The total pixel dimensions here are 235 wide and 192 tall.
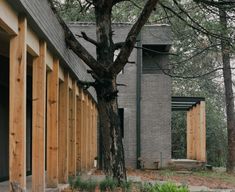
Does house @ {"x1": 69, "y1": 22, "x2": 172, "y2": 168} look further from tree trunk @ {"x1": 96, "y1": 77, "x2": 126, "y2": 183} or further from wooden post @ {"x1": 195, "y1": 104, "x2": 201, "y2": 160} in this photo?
tree trunk @ {"x1": 96, "y1": 77, "x2": 126, "y2": 183}

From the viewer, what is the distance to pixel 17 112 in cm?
693

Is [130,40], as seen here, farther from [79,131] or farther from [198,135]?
[198,135]

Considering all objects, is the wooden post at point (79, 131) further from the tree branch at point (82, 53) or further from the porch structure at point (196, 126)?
the porch structure at point (196, 126)

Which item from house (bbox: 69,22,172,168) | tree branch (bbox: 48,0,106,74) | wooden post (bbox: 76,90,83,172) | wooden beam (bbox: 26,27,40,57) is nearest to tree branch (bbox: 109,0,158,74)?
tree branch (bbox: 48,0,106,74)

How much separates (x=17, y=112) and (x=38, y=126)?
5.65 feet

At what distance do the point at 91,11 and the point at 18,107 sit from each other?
1038 inches

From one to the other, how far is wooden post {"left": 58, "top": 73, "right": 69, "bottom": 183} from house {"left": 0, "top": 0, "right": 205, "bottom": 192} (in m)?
0.02

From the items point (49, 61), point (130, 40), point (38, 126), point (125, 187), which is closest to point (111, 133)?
point (125, 187)

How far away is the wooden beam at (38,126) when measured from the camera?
856 cm

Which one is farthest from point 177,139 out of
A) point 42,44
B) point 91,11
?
point 42,44

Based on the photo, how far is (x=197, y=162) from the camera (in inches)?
969

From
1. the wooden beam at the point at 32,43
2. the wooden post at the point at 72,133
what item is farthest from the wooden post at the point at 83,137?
the wooden beam at the point at 32,43

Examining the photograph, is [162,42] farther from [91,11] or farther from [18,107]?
[18,107]

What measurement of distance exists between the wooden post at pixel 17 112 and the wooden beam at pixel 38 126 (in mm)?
1593
